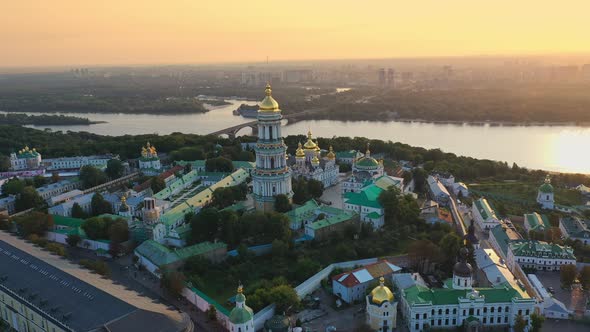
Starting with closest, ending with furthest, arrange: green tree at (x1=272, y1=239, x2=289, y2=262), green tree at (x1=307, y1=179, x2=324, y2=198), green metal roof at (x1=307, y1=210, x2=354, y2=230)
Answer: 1. green tree at (x1=272, y1=239, x2=289, y2=262)
2. green metal roof at (x1=307, y1=210, x2=354, y2=230)
3. green tree at (x1=307, y1=179, x2=324, y2=198)

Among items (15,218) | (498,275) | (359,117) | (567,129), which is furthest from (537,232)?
(359,117)

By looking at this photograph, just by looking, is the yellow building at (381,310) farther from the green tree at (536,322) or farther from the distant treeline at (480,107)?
the distant treeline at (480,107)

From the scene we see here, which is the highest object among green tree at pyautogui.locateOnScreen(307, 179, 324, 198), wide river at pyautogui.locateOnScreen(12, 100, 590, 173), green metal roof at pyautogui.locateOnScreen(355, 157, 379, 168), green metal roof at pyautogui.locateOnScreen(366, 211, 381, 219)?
green metal roof at pyautogui.locateOnScreen(355, 157, 379, 168)

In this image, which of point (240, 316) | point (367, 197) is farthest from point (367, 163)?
point (240, 316)

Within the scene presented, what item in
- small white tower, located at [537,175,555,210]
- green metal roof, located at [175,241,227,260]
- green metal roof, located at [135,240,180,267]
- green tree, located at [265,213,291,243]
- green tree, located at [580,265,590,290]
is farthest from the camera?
small white tower, located at [537,175,555,210]

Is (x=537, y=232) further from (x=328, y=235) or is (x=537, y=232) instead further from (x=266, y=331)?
(x=266, y=331)

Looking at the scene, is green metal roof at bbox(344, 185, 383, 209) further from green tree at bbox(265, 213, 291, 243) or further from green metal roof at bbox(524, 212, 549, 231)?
green metal roof at bbox(524, 212, 549, 231)

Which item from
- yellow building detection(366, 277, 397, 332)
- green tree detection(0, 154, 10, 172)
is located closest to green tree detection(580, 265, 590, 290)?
yellow building detection(366, 277, 397, 332)
